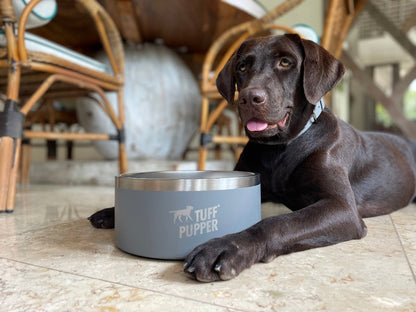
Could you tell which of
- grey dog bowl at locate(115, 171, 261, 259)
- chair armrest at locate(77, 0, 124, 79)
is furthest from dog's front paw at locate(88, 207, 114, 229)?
chair armrest at locate(77, 0, 124, 79)

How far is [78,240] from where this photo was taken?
3.04 feet

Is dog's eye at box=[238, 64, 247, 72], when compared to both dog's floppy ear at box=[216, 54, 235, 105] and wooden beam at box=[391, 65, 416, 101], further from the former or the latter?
wooden beam at box=[391, 65, 416, 101]

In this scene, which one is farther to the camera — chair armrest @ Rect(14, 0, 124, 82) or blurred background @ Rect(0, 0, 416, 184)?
blurred background @ Rect(0, 0, 416, 184)

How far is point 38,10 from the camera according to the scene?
1421mm

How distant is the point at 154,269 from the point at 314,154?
22.8 inches

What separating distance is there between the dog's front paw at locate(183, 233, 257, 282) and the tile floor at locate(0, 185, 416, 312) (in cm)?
2

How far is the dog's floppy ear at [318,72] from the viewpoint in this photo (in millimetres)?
994

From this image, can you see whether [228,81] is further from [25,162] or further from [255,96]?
[25,162]

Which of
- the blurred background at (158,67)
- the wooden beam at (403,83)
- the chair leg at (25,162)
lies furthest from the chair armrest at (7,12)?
the wooden beam at (403,83)

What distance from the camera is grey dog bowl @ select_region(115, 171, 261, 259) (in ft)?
2.40

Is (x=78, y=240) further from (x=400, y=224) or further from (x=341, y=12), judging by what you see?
(x=341, y=12)

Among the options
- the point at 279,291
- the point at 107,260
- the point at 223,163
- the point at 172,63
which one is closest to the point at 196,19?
the point at 172,63

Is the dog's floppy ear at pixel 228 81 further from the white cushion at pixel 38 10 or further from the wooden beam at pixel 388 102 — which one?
the wooden beam at pixel 388 102

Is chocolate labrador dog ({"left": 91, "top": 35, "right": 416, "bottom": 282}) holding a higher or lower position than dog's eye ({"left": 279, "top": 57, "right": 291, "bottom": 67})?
lower
